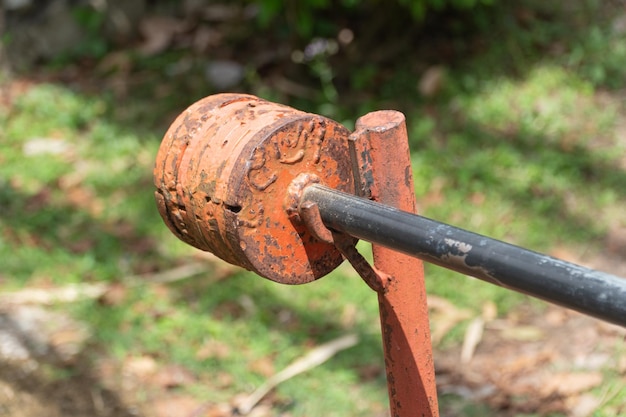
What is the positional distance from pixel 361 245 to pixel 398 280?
2.29 m

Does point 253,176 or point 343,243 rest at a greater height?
point 253,176

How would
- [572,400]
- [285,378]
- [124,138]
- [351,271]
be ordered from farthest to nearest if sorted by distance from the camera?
1. [124,138]
2. [351,271]
3. [285,378]
4. [572,400]

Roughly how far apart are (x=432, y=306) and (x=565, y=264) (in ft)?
7.81

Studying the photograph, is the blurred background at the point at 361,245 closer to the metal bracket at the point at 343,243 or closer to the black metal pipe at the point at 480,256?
the metal bracket at the point at 343,243

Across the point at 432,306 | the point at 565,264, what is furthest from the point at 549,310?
the point at 565,264

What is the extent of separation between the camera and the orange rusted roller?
4.90ft

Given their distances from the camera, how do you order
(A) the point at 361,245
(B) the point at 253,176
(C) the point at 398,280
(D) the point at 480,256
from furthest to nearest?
1. (A) the point at 361,245
2. (C) the point at 398,280
3. (B) the point at 253,176
4. (D) the point at 480,256

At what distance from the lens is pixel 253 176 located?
1.48m

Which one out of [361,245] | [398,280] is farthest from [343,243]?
[361,245]

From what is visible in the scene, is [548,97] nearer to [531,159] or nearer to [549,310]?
[531,159]

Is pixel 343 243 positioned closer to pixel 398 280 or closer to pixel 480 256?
pixel 398 280

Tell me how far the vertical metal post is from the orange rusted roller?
0.09m

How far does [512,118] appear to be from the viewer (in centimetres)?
445

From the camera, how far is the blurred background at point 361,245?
10.6 ft
